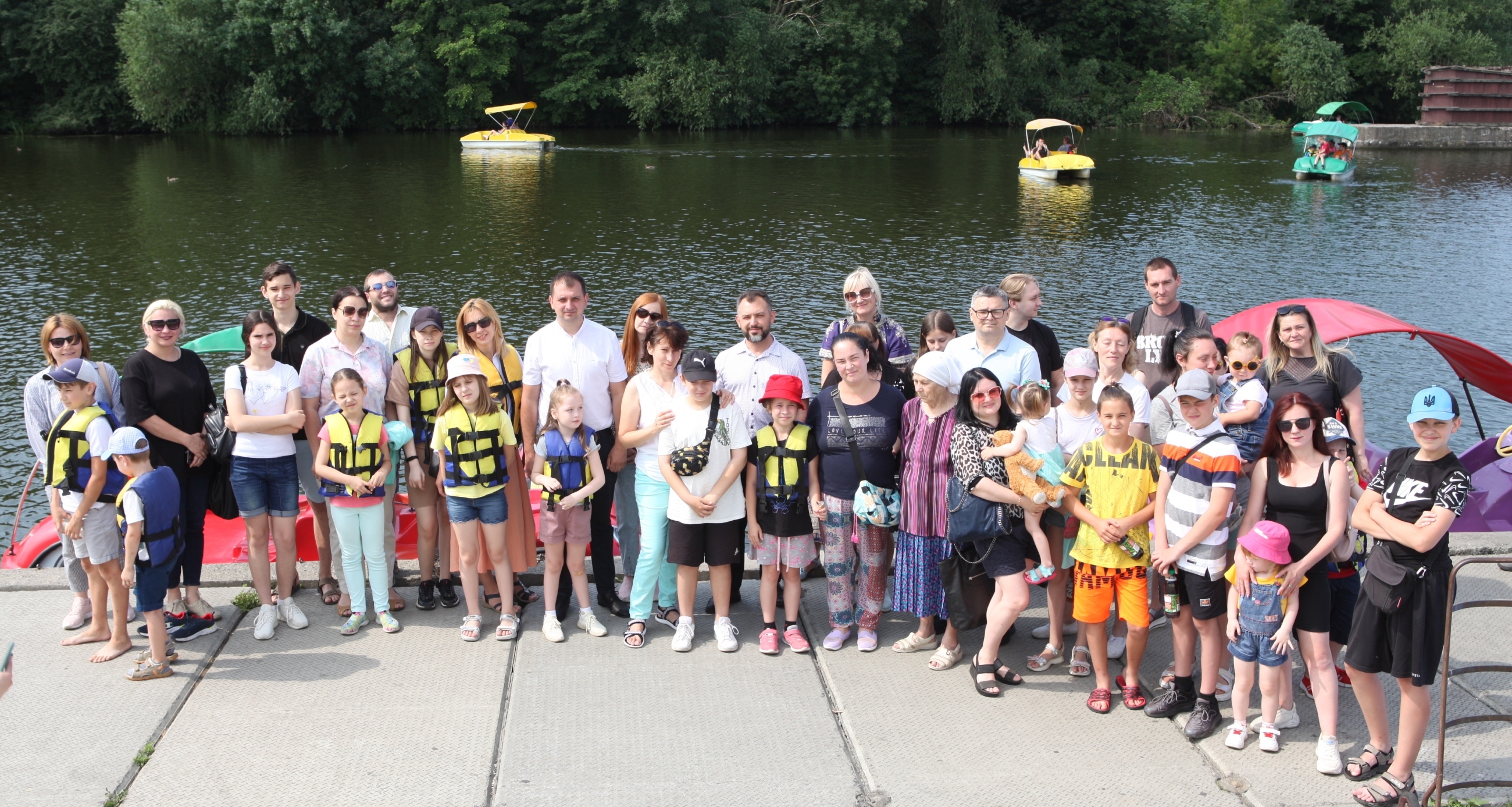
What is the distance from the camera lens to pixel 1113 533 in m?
5.26

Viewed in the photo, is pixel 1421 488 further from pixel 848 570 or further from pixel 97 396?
pixel 97 396

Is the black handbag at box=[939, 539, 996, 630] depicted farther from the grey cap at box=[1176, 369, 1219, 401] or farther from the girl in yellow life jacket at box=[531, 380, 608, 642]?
the girl in yellow life jacket at box=[531, 380, 608, 642]

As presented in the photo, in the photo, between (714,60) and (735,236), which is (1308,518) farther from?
(714,60)

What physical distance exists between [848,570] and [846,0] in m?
53.6

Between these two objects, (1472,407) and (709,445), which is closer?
(709,445)

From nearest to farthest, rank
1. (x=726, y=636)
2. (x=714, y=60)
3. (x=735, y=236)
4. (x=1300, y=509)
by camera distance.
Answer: (x=1300, y=509) < (x=726, y=636) < (x=735, y=236) < (x=714, y=60)

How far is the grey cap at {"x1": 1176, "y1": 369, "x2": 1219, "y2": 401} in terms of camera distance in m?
5.25

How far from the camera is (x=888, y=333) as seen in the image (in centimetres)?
698

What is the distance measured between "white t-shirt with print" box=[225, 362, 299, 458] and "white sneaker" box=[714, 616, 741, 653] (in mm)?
2525

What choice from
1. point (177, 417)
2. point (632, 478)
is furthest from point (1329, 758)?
point (177, 417)

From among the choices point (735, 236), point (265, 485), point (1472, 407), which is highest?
point (735, 236)

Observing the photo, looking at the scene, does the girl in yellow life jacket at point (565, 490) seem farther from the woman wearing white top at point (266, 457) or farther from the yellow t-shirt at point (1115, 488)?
the yellow t-shirt at point (1115, 488)

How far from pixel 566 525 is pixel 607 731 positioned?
4.43 feet

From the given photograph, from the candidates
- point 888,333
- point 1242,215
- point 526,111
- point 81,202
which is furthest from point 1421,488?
point 526,111
